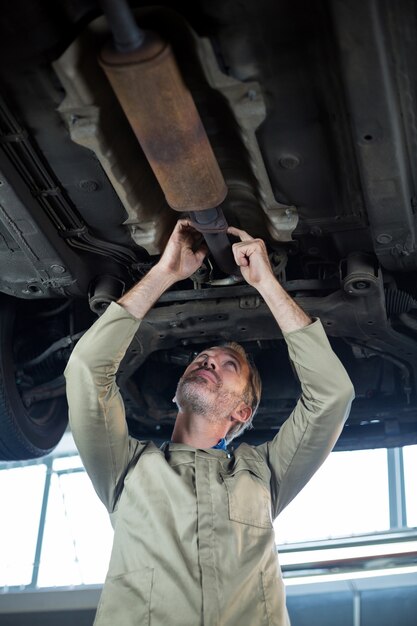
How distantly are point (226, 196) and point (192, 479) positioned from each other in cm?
90

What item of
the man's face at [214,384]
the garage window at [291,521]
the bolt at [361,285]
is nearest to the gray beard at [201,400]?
the man's face at [214,384]

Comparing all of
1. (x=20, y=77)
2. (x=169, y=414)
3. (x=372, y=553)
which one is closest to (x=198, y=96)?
(x=20, y=77)

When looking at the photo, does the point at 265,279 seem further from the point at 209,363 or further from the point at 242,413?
the point at 242,413

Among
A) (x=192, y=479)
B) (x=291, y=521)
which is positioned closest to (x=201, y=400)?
(x=192, y=479)

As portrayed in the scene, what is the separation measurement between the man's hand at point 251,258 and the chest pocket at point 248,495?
2.03 ft

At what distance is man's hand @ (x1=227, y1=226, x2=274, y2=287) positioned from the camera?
268 centimetres

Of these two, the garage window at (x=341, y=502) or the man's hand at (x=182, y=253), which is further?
the garage window at (x=341, y=502)

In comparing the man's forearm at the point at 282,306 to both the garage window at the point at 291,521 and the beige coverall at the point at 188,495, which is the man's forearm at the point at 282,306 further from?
the garage window at the point at 291,521

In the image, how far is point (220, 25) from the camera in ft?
6.66

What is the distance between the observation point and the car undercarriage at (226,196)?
6.70 ft

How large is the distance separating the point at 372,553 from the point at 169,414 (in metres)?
2.56

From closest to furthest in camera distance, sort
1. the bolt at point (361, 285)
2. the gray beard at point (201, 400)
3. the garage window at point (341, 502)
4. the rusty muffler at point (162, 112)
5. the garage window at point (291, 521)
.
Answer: the rusty muffler at point (162, 112), the bolt at point (361, 285), the gray beard at point (201, 400), the garage window at point (291, 521), the garage window at point (341, 502)

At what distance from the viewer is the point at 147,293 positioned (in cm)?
272

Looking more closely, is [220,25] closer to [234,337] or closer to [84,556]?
[234,337]
